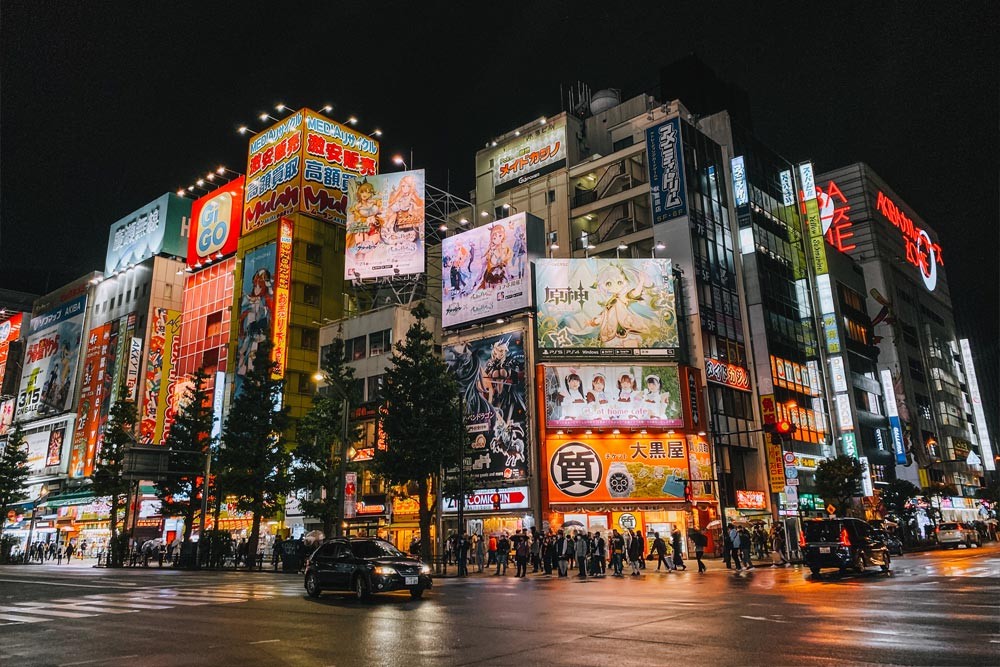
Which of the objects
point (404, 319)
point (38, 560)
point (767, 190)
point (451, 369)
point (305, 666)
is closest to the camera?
point (305, 666)

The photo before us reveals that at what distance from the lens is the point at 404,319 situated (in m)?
49.0

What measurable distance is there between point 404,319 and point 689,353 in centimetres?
2039

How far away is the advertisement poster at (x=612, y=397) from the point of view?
134ft

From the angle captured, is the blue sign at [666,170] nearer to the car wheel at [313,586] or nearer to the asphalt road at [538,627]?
the asphalt road at [538,627]

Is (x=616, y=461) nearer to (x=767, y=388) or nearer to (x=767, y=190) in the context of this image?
(x=767, y=388)

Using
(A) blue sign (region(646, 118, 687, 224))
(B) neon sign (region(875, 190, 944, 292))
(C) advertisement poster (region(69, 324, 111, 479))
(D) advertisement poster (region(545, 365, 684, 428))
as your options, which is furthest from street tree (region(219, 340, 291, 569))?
(B) neon sign (region(875, 190, 944, 292))

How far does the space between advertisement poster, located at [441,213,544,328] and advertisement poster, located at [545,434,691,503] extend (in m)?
9.74

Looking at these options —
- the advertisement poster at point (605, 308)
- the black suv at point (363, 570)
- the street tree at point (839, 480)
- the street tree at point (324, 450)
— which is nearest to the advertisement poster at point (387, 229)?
the street tree at point (324, 450)

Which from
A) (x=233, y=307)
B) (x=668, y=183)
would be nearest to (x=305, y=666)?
(x=668, y=183)

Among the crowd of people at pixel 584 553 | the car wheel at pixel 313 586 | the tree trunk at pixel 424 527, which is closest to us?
the car wheel at pixel 313 586

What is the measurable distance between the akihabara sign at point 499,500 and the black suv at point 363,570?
72.6ft

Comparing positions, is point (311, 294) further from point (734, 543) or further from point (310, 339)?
point (734, 543)

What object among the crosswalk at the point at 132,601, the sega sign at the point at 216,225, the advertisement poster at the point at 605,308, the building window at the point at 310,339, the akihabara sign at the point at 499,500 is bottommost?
the crosswalk at the point at 132,601

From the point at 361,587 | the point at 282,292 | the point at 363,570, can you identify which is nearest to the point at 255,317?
the point at 282,292
